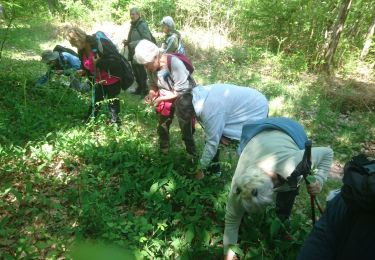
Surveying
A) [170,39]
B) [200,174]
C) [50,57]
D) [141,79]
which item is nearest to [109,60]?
[200,174]

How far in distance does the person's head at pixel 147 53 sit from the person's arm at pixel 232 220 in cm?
193

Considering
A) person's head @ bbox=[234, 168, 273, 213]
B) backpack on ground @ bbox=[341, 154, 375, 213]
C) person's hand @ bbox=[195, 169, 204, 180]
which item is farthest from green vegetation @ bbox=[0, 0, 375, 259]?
backpack on ground @ bbox=[341, 154, 375, 213]

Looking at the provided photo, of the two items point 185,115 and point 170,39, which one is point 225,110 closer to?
point 185,115

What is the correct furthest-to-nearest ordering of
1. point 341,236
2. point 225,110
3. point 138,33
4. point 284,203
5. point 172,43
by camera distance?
point 138,33, point 172,43, point 225,110, point 284,203, point 341,236

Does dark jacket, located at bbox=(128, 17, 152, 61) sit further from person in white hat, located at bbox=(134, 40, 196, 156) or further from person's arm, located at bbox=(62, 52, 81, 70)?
person in white hat, located at bbox=(134, 40, 196, 156)

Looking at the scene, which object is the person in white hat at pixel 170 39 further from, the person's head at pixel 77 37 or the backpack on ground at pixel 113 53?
the person's head at pixel 77 37

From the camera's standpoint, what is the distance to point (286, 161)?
2330 mm

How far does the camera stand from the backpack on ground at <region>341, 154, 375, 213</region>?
144 centimetres

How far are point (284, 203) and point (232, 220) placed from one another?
2.69ft

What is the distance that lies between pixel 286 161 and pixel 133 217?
166 centimetres

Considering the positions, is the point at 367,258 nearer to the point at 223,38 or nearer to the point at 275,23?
the point at 275,23

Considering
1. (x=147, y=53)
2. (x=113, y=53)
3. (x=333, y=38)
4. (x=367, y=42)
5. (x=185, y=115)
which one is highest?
(x=147, y=53)

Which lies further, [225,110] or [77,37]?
[77,37]

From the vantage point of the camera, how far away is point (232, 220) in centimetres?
258
